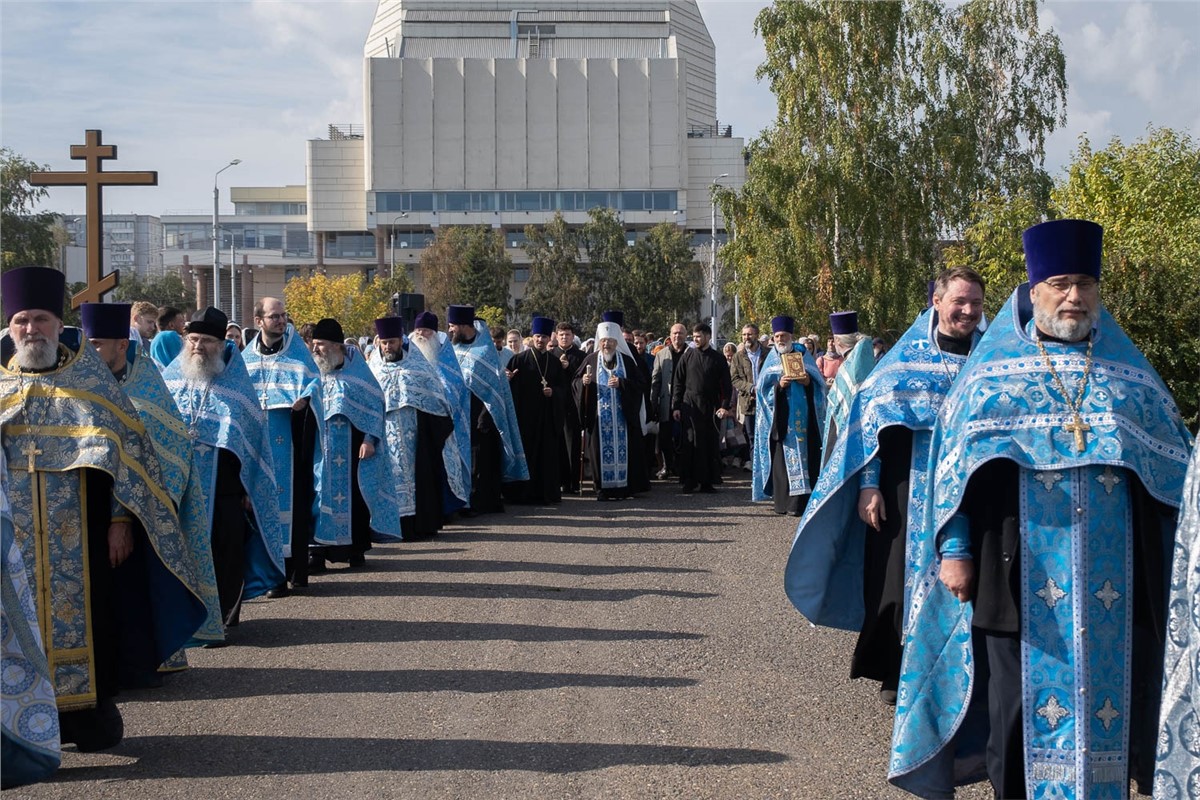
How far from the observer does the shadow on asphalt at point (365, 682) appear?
695 centimetres

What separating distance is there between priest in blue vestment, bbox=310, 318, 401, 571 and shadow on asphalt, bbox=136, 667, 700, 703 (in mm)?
3181

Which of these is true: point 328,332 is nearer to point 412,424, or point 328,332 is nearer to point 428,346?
point 412,424

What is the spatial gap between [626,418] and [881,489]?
32.8ft

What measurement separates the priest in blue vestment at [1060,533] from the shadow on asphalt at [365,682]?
2.57 metres

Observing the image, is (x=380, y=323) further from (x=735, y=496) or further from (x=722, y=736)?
(x=722, y=736)

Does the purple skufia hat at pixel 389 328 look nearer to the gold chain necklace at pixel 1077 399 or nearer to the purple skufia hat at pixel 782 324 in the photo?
the purple skufia hat at pixel 782 324

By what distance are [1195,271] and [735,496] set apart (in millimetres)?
5784

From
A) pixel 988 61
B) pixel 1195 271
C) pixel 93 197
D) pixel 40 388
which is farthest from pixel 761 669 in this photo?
pixel 988 61

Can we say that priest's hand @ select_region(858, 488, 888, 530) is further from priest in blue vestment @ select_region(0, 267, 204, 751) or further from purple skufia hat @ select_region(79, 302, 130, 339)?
Answer: purple skufia hat @ select_region(79, 302, 130, 339)

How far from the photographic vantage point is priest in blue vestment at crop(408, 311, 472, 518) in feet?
44.6

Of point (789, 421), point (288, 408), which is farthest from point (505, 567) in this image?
point (789, 421)

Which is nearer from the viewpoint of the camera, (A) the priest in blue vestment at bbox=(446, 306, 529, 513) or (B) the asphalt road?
(B) the asphalt road

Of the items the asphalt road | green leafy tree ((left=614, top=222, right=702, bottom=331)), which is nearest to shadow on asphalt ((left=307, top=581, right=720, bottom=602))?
the asphalt road

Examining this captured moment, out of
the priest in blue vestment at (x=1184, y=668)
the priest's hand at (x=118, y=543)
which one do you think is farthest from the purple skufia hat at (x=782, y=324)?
the priest in blue vestment at (x=1184, y=668)
